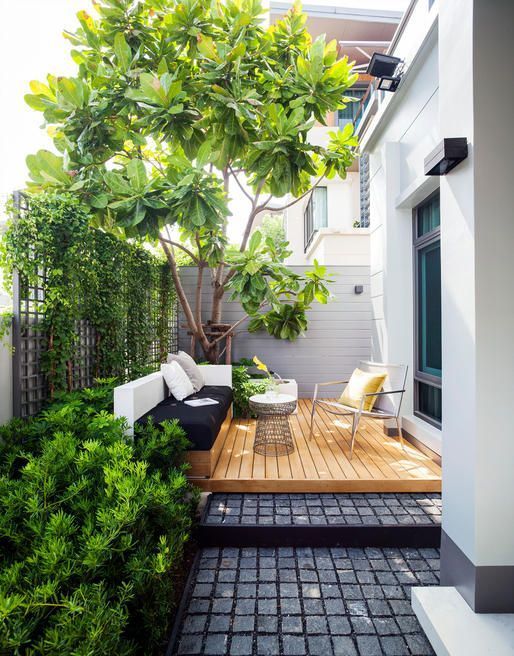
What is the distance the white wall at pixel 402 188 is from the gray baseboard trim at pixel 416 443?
6cm

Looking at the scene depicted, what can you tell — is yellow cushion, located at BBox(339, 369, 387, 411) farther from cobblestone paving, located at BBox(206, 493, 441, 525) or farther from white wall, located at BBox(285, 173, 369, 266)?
white wall, located at BBox(285, 173, 369, 266)

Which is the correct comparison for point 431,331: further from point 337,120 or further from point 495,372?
point 337,120

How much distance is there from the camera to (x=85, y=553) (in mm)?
1354

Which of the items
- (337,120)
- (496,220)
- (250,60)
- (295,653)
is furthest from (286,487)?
(337,120)

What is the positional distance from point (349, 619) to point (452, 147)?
233cm

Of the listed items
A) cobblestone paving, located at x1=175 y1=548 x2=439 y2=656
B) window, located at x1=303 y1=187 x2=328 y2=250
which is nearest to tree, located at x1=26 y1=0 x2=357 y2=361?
cobblestone paving, located at x1=175 y1=548 x2=439 y2=656

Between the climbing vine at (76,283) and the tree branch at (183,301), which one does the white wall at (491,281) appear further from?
the tree branch at (183,301)

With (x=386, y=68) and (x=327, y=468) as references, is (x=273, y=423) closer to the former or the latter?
(x=327, y=468)

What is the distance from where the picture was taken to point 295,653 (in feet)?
5.35

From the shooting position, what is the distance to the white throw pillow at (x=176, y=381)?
3.78m

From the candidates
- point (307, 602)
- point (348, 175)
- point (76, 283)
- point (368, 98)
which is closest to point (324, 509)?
point (307, 602)

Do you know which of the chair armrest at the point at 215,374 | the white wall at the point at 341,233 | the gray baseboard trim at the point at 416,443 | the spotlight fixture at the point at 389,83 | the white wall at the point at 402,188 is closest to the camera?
the gray baseboard trim at the point at 416,443

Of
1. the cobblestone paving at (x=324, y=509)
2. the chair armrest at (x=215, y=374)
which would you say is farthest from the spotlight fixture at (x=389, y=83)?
the cobblestone paving at (x=324, y=509)

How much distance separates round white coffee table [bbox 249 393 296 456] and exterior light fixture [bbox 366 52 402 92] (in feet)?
11.9
